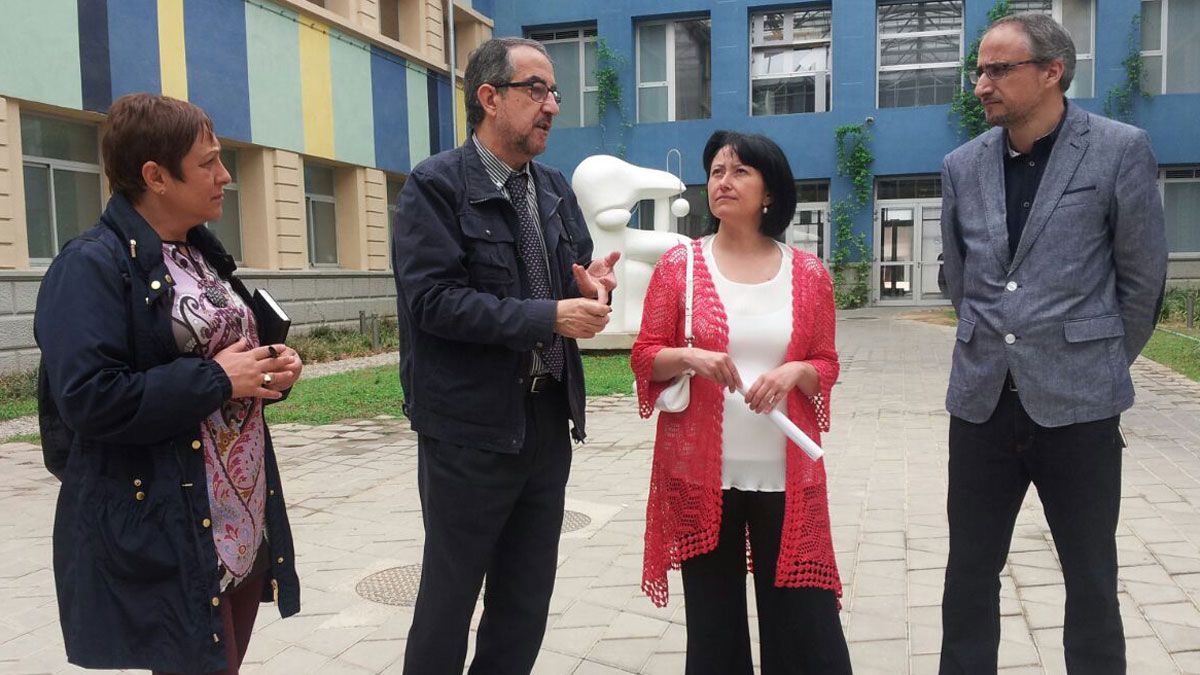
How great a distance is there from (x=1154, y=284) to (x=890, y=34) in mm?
20337

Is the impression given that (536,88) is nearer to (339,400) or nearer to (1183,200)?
(339,400)

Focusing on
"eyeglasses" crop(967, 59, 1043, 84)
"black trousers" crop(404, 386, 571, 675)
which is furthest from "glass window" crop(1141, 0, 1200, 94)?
"black trousers" crop(404, 386, 571, 675)

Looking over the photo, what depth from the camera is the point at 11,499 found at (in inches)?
227

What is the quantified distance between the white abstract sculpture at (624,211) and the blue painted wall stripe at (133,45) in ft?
19.0

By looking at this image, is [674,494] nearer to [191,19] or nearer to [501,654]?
[501,654]

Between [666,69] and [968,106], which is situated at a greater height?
[666,69]

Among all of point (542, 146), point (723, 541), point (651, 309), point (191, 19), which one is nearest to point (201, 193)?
point (542, 146)

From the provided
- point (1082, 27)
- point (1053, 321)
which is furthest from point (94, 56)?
point (1082, 27)

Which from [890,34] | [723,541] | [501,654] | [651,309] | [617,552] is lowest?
[617,552]

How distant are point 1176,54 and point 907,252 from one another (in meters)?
6.79

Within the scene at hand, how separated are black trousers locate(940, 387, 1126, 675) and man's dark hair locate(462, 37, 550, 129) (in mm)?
1667

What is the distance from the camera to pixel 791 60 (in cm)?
2153

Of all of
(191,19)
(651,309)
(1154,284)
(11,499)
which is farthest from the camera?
(191,19)

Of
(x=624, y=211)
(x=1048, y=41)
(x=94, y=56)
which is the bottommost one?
(x=1048, y=41)
